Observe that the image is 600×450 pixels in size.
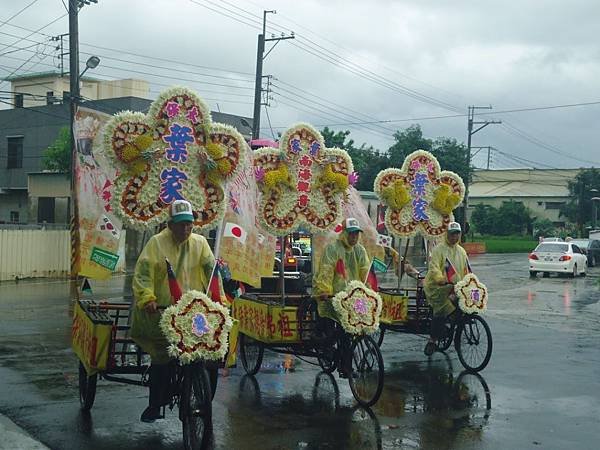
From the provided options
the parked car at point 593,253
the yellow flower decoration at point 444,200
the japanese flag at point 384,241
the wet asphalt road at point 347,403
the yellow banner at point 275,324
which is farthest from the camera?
the parked car at point 593,253

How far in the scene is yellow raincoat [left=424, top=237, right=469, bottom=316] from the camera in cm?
1038

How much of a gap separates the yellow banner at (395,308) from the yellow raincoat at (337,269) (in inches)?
86.4

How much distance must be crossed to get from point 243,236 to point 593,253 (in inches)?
1331

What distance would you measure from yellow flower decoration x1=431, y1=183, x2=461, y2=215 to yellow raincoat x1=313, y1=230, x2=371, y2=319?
332 cm

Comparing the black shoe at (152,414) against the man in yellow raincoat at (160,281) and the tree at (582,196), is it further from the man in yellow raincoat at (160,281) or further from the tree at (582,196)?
the tree at (582,196)

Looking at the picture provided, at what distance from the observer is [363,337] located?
8156 mm

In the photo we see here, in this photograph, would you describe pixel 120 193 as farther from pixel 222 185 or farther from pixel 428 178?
pixel 428 178

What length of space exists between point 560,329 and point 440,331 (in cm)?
525

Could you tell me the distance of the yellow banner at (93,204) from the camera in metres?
8.63

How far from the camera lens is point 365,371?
7949 mm

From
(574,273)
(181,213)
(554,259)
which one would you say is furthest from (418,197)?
(574,273)

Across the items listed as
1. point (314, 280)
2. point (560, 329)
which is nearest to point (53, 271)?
→ point (560, 329)

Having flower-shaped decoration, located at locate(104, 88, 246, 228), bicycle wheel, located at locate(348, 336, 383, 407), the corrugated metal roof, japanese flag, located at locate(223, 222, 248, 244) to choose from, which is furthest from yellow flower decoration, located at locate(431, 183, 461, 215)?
the corrugated metal roof

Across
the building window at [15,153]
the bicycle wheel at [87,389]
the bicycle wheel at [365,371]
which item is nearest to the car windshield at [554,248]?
the bicycle wheel at [365,371]
